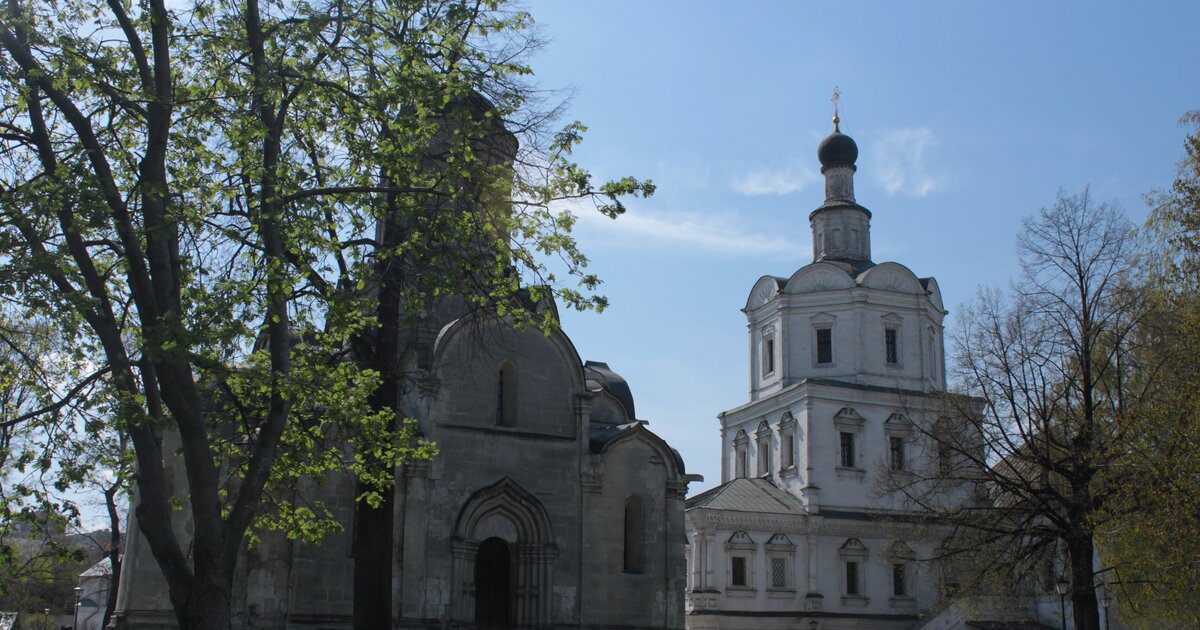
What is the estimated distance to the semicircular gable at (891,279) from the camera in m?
39.4

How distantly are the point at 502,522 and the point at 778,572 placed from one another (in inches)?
704

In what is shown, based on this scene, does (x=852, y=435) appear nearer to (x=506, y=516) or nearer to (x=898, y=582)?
(x=898, y=582)

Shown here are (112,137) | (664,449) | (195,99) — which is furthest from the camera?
(664,449)

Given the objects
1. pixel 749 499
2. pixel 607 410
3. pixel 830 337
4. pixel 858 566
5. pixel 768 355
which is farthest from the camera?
pixel 768 355

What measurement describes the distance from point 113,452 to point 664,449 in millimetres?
13395

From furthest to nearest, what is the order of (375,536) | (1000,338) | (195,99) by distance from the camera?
1. (1000,338)
2. (375,536)
3. (195,99)

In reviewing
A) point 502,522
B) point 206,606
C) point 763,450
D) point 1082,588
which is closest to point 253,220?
point 206,606

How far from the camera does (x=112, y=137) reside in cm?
1132

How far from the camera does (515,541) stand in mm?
20859

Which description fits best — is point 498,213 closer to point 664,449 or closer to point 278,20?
point 278,20

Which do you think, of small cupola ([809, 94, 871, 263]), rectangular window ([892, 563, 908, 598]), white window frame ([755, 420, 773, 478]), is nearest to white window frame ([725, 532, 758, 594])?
white window frame ([755, 420, 773, 478])

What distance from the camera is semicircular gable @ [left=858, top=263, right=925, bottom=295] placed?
39.4 meters

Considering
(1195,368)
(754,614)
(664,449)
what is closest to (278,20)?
(1195,368)

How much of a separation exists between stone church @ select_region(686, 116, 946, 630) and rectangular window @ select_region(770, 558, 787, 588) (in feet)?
0.15
